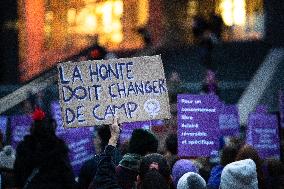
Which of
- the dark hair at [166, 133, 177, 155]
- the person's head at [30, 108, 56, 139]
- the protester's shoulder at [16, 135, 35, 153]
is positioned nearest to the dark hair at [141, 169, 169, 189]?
the person's head at [30, 108, 56, 139]

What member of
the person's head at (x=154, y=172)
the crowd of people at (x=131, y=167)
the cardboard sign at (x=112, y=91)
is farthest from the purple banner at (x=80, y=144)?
the person's head at (x=154, y=172)

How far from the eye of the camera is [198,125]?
914 centimetres

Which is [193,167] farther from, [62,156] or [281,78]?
[281,78]

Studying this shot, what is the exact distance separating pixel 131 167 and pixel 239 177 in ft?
2.71

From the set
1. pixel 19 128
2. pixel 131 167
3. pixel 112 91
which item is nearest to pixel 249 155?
pixel 131 167

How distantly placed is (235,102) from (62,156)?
12.9 m

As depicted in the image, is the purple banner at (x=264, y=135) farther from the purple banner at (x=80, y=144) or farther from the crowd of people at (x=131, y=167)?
the purple banner at (x=80, y=144)

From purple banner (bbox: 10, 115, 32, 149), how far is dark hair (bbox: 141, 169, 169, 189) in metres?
7.29

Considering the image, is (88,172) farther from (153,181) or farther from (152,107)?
(153,181)

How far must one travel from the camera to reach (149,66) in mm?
6730

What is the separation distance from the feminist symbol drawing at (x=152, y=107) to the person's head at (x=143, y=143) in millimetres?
340

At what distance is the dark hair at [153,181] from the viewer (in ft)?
16.6

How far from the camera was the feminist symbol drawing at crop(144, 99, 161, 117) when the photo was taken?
6.62 m

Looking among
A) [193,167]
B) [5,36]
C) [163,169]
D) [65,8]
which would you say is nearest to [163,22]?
[65,8]
